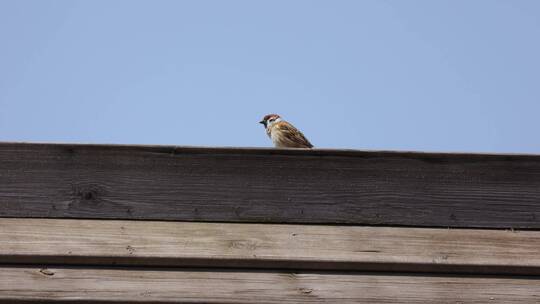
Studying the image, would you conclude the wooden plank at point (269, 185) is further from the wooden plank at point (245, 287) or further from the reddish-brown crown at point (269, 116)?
the reddish-brown crown at point (269, 116)

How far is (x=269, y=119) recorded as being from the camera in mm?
8602

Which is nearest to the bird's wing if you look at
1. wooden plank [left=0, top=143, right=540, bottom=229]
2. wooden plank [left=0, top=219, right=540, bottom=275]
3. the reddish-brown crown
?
the reddish-brown crown

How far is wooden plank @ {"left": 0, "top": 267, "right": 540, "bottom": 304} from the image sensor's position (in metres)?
2.53

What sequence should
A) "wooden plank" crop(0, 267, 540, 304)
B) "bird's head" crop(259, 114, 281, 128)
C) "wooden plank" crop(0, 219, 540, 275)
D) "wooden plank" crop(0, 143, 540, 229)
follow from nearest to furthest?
1. "wooden plank" crop(0, 267, 540, 304)
2. "wooden plank" crop(0, 219, 540, 275)
3. "wooden plank" crop(0, 143, 540, 229)
4. "bird's head" crop(259, 114, 281, 128)

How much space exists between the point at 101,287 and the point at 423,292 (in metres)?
0.86

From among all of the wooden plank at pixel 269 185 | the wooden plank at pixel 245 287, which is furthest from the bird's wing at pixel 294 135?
the wooden plank at pixel 245 287

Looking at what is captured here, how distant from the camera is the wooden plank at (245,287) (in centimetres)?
253

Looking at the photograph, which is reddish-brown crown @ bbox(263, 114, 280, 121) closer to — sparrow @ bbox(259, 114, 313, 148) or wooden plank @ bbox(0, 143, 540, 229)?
sparrow @ bbox(259, 114, 313, 148)

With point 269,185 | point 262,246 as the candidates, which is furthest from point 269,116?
point 262,246

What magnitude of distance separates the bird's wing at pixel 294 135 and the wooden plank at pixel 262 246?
4.67 metres

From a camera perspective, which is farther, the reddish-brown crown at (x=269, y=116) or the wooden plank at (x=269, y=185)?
the reddish-brown crown at (x=269, y=116)

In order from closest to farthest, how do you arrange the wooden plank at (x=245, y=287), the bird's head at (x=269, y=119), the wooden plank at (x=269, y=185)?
the wooden plank at (x=245, y=287), the wooden plank at (x=269, y=185), the bird's head at (x=269, y=119)

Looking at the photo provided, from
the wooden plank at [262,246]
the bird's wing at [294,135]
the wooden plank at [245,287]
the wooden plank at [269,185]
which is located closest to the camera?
the wooden plank at [245,287]

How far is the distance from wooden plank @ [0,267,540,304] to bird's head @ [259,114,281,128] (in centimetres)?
568
